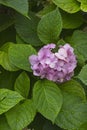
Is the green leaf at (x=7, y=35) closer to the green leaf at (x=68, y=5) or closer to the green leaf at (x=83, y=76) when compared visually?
the green leaf at (x=68, y=5)

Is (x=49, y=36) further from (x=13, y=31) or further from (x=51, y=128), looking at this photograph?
(x=51, y=128)

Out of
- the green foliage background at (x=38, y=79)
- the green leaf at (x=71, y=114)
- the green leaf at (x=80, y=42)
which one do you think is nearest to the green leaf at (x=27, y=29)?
the green foliage background at (x=38, y=79)

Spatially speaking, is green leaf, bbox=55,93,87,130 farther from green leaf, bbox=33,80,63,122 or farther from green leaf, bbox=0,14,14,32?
green leaf, bbox=0,14,14,32

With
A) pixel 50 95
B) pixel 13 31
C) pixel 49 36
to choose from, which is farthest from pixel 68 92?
pixel 13 31

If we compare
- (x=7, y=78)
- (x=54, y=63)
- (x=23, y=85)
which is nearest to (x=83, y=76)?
(x=54, y=63)

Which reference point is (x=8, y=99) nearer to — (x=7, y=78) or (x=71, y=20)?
(x=7, y=78)

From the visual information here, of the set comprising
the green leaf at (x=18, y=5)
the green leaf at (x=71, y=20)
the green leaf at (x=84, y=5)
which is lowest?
the green leaf at (x=71, y=20)
